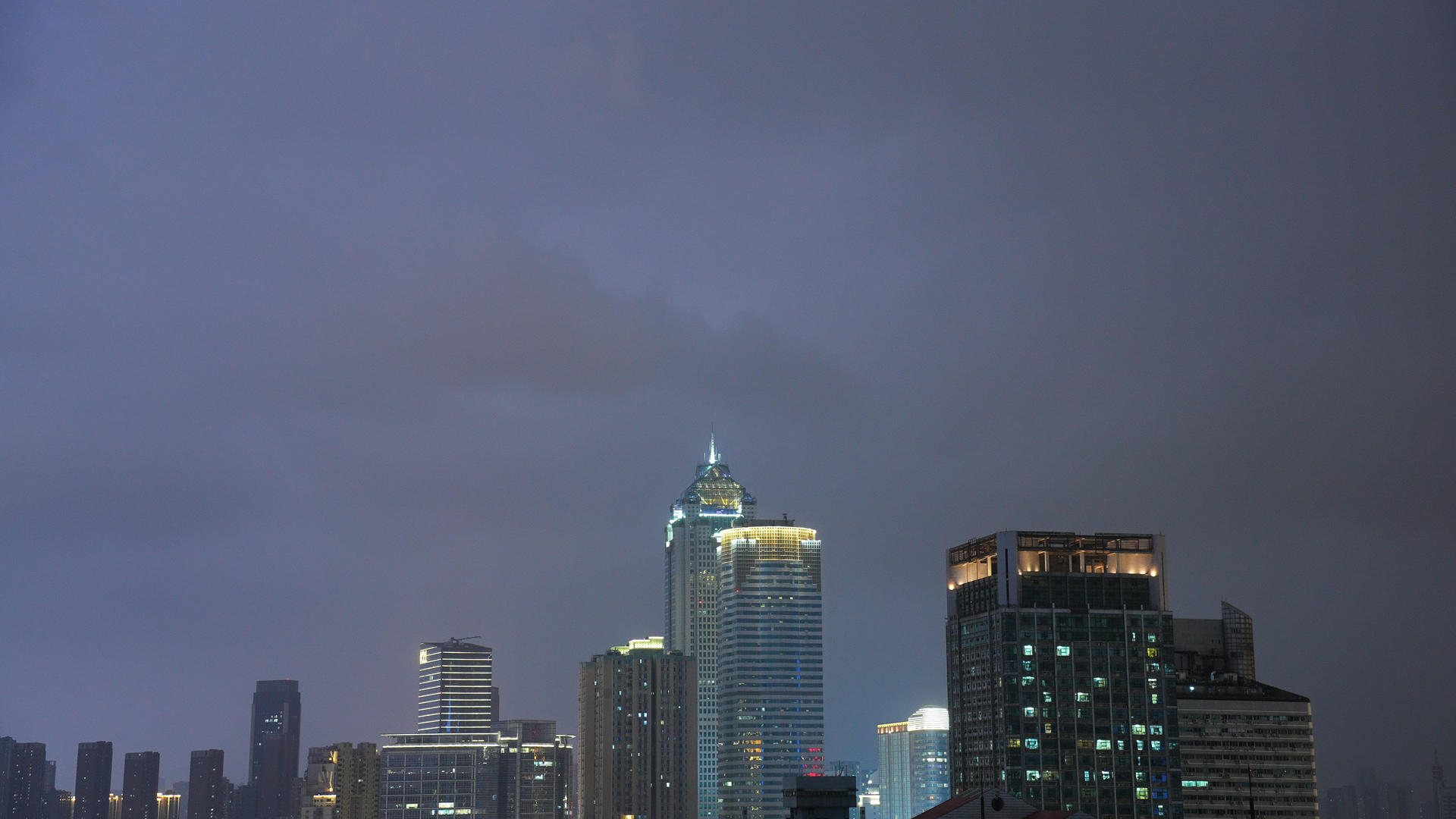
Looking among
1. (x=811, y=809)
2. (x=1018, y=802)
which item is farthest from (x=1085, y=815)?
(x=811, y=809)

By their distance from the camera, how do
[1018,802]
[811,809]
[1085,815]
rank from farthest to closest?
[811,809] → [1018,802] → [1085,815]

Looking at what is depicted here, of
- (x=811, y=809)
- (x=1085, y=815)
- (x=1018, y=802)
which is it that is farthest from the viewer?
(x=811, y=809)

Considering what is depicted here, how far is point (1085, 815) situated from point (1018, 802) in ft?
32.0

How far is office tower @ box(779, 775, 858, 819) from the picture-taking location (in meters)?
126

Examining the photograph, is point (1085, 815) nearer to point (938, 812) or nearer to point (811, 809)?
point (938, 812)

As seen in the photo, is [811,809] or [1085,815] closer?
[1085,815]

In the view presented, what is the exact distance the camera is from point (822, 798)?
126438 millimetres

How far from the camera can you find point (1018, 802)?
106438mm

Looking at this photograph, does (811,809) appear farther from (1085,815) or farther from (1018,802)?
(1085,815)

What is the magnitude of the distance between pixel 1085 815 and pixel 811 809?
33.3 meters

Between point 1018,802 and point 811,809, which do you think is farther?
point 811,809

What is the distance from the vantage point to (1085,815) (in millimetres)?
97125

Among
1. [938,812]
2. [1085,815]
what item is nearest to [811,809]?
[938,812]

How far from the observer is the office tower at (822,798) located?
413 feet
